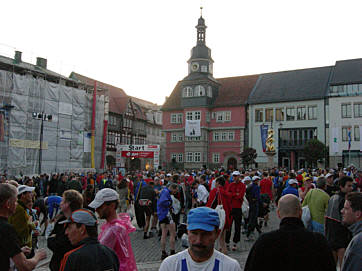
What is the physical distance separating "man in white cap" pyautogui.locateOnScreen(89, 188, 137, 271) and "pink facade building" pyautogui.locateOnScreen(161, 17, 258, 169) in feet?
148

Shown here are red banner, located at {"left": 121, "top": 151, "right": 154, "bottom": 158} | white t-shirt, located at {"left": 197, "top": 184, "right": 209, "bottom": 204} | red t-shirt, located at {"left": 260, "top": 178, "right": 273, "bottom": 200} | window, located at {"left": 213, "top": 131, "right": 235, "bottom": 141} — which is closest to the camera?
white t-shirt, located at {"left": 197, "top": 184, "right": 209, "bottom": 204}

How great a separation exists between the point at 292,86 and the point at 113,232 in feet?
165

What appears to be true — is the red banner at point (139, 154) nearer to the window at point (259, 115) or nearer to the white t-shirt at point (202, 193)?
the window at point (259, 115)

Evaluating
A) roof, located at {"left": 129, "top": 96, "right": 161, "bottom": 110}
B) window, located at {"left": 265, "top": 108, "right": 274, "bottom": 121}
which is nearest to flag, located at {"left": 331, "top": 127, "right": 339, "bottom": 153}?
window, located at {"left": 265, "top": 108, "right": 274, "bottom": 121}

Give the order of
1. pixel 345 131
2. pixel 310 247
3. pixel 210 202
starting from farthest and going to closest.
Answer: pixel 345 131
pixel 210 202
pixel 310 247

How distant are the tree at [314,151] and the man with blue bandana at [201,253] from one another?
41.9 m

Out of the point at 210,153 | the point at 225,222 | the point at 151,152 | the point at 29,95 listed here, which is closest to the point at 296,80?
the point at 210,153

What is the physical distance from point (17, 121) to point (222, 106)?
3012 centimetres

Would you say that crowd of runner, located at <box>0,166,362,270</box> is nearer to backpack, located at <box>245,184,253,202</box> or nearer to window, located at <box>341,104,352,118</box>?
backpack, located at <box>245,184,253,202</box>

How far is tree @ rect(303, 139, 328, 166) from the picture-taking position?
137 feet

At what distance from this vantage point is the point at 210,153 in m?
53.0

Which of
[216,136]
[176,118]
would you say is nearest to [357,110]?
[216,136]

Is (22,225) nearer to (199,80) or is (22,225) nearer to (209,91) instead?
(199,80)

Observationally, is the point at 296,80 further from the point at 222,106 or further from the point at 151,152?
the point at 151,152
